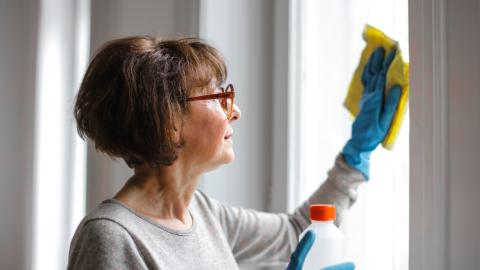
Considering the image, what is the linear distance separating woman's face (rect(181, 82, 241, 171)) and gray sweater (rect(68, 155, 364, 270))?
5.7 inches

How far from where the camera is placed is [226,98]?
104 cm

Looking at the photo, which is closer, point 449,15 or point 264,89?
point 449,15

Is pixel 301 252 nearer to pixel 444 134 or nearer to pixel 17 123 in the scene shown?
pixel 444 134

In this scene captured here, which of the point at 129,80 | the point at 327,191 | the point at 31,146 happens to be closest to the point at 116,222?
the point at 129,80

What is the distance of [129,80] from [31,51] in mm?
552

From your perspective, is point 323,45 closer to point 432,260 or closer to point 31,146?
point 432,260

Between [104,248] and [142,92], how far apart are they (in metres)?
0.27

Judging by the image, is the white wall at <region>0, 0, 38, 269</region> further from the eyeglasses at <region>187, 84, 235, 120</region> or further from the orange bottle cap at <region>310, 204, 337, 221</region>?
the orange bottle cap at <region>310, 204, 337, 221</region>

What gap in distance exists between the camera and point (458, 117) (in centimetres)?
87

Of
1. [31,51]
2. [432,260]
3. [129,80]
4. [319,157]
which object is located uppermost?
[31,51]

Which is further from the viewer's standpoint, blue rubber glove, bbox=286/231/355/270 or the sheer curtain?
the sheer curtain

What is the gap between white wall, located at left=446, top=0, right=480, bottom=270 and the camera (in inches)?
33.5

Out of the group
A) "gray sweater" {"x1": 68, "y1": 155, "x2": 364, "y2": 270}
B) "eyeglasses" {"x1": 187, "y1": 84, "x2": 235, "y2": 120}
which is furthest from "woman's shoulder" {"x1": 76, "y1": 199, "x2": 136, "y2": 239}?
"eyeglasses" {"x1": 187, "y1": 84, "x2": 235, "y2": 120}

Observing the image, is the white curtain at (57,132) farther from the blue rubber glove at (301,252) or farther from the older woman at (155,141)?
the blue rubber glove at (301,252)
